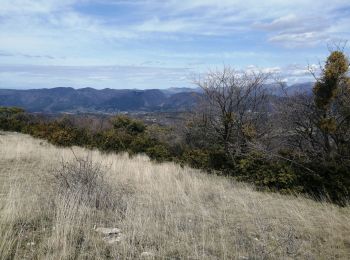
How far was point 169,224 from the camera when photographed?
529 centimetres

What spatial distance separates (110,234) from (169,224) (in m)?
0.99

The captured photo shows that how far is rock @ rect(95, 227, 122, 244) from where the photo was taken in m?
4.38

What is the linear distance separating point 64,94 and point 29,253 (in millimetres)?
190230

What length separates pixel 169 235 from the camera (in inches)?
189

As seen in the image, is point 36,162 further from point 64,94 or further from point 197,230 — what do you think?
point 64,94

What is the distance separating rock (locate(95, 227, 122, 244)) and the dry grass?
8cm

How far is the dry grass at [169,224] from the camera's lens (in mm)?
4133

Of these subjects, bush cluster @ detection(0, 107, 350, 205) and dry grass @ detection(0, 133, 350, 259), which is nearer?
dry grass @ detection(0, 133, 350, 259)

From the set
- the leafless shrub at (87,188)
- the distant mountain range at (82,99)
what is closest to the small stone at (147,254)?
the leafless shrub at (87,188)

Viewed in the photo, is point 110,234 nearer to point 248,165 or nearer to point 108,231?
point 108,231

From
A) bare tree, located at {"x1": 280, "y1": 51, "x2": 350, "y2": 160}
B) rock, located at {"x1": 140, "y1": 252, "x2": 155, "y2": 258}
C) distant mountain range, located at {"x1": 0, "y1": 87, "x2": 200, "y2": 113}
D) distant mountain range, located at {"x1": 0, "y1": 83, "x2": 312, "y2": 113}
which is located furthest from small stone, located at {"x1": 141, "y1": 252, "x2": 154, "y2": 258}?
distant mountain range, located at {"x1": 0, "y1": 87, "x2": 200, "y2": 113}

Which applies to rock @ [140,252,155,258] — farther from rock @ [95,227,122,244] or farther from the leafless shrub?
the leafless shrub

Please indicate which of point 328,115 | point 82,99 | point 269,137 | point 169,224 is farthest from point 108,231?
point 82,99

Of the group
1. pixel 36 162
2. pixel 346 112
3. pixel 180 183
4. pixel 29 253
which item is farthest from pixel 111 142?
pixel 29 253
